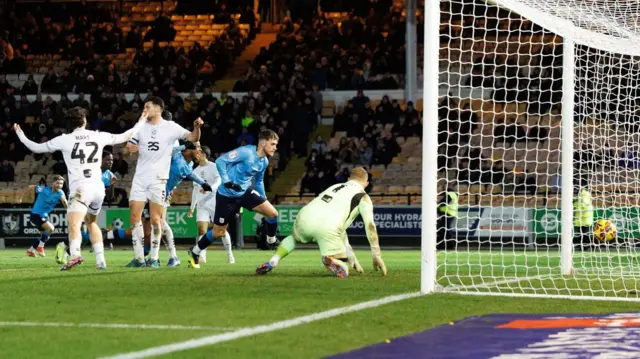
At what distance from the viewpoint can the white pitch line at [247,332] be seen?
705cm

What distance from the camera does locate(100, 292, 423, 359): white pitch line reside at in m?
7.05

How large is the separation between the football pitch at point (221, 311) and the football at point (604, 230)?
18.2ft

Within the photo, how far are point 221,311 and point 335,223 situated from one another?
151 inches

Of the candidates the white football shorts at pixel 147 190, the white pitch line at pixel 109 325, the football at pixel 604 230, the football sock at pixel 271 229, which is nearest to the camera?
the white pitch line at pixel 109 325

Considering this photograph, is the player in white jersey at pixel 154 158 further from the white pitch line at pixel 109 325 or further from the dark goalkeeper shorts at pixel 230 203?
the white pitch line at pixel 109 325

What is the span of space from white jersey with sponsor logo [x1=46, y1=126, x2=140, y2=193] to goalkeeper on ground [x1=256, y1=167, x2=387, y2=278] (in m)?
2.63

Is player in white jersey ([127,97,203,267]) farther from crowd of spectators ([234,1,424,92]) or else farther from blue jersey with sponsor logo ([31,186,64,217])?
crowd of spectators ([234,1,424,92])

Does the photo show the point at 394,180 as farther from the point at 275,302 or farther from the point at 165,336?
the point at 165,336

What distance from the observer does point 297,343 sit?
7.56 metres

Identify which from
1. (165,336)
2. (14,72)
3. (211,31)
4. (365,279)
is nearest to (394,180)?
(211,31)

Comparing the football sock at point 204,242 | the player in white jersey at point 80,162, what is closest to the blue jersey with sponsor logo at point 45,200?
the football sock at point 204,242

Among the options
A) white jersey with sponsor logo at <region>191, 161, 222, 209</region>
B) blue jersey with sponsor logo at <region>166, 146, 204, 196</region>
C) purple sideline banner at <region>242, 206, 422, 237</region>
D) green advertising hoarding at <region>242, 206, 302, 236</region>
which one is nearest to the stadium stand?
green advertising hoarding at <region>242, 206, 302, 236</region>

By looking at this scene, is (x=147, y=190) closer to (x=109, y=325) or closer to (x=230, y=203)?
(x=230, y=203)

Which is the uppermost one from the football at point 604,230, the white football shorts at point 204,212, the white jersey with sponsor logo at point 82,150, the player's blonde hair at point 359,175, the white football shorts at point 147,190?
the white jersey with sponsor logo at point 82,150
